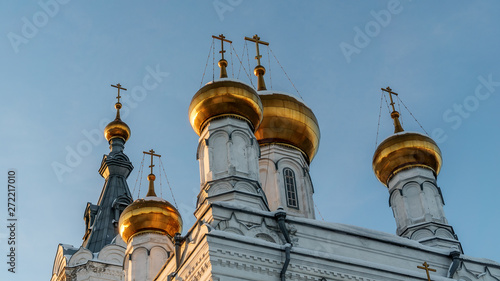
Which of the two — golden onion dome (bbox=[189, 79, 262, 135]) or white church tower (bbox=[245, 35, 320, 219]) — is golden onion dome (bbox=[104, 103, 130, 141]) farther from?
golden onion dome (bbox=[189, 79, 262, 135])

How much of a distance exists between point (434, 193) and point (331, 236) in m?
4.05

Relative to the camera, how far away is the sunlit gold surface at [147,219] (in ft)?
56.6

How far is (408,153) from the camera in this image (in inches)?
662

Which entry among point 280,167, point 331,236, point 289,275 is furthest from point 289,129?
point 289,275

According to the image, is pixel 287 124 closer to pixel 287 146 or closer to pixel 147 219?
pixel 287 146

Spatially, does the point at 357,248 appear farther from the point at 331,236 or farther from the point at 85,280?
the point at 85,280

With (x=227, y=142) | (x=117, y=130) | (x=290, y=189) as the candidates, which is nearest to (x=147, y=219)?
(x=290, y=189)

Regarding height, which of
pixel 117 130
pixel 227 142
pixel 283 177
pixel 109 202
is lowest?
pixel 227 142

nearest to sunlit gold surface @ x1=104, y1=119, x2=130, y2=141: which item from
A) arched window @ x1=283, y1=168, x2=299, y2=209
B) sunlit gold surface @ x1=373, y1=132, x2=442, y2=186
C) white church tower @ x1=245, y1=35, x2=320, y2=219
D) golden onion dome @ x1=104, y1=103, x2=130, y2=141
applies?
golden onion dome @ x1=104, y1=103, x2=130, y2=141

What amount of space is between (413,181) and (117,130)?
11747 millimetres

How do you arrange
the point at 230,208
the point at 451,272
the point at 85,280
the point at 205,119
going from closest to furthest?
the point at 230,208, the point at 451,272, the point at 205,119, the point at 85,280

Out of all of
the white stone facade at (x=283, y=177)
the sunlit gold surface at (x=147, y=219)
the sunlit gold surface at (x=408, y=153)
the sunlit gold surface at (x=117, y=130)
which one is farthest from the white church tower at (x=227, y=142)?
the sunlit gold surface at (x=117, y=130)

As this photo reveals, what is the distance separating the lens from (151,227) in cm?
1730

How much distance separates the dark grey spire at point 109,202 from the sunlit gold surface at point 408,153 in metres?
8.72
